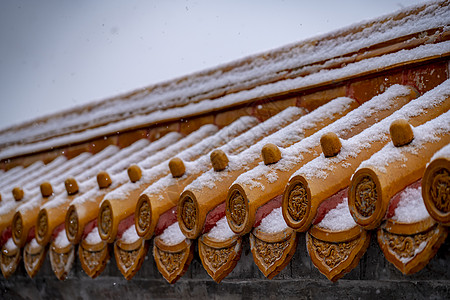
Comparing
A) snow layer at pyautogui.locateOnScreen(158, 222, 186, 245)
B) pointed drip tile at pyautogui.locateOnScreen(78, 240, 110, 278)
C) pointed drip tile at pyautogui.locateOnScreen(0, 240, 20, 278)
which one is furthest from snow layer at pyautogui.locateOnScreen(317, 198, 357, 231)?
pointed drip tile at pyautogui.locateOnScreen(0, 240, 20, 278)

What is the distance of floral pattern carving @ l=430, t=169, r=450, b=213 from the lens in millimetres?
1006

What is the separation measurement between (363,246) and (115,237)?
3.23 ft

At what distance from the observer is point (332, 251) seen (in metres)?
1.27

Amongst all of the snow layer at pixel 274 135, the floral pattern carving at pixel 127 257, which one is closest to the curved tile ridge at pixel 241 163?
the snow layer at pixel 274 135

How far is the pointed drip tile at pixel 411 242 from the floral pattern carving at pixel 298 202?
21 cm

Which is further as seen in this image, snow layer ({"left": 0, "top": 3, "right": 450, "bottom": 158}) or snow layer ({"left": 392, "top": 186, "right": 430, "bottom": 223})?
snow layer ({"left": 0, "top": 3, "right": 450, "bottom": 158})

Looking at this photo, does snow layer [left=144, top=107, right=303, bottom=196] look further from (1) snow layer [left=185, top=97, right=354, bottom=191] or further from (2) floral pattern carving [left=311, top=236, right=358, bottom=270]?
(2) floral pattern carving [left=311, top=236, right=358, bottom=270]

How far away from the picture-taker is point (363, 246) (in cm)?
122

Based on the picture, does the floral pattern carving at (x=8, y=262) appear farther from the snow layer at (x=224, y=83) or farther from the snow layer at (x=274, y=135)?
the snow layer at (x=274, y=135)

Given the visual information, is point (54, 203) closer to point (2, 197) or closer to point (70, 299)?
point (70, 299)

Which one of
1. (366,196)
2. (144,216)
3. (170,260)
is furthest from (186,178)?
(366,196)

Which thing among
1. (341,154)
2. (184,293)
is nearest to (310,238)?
(341,154)

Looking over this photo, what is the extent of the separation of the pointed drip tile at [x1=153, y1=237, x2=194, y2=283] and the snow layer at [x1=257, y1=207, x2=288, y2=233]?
29 centimetres

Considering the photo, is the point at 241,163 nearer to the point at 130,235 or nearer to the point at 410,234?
the point at 130,235
